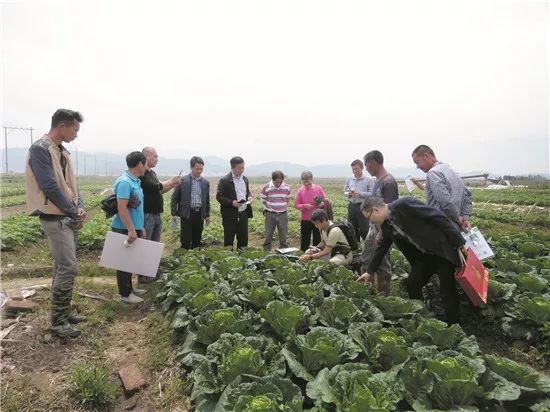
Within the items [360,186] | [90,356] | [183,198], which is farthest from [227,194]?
[90,356]

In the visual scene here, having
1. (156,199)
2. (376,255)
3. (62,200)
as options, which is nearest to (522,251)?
(376,255)

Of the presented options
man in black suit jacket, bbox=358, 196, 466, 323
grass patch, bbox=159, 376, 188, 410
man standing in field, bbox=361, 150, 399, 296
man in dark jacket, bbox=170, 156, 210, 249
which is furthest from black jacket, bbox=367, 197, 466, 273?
man in dark jacket, bbox=170, 156, 210, 249

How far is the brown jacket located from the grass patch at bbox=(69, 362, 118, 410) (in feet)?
5.07

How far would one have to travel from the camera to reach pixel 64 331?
12.3 ft

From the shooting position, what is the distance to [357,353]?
9.39 feet

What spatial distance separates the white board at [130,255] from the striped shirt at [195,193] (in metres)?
1.80

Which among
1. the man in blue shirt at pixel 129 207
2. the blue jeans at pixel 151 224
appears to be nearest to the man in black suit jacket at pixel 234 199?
the blue jeans at pixel 151 224

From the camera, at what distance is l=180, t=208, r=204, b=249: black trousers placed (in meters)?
6.66

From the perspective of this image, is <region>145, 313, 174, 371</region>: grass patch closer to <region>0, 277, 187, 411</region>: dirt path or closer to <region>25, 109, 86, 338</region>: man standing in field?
<region>0, 277, 187, 411</region>: dirt path

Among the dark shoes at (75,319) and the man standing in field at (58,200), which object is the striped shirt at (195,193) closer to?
the man standing in field at (58,200)

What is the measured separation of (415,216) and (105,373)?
3351mm

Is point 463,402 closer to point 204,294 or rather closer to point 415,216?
point 415,216

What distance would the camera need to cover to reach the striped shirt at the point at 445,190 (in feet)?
14.1

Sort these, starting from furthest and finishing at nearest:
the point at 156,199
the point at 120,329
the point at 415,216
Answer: the point at 156,199 < the point at 120,329 < the point at 415,216
